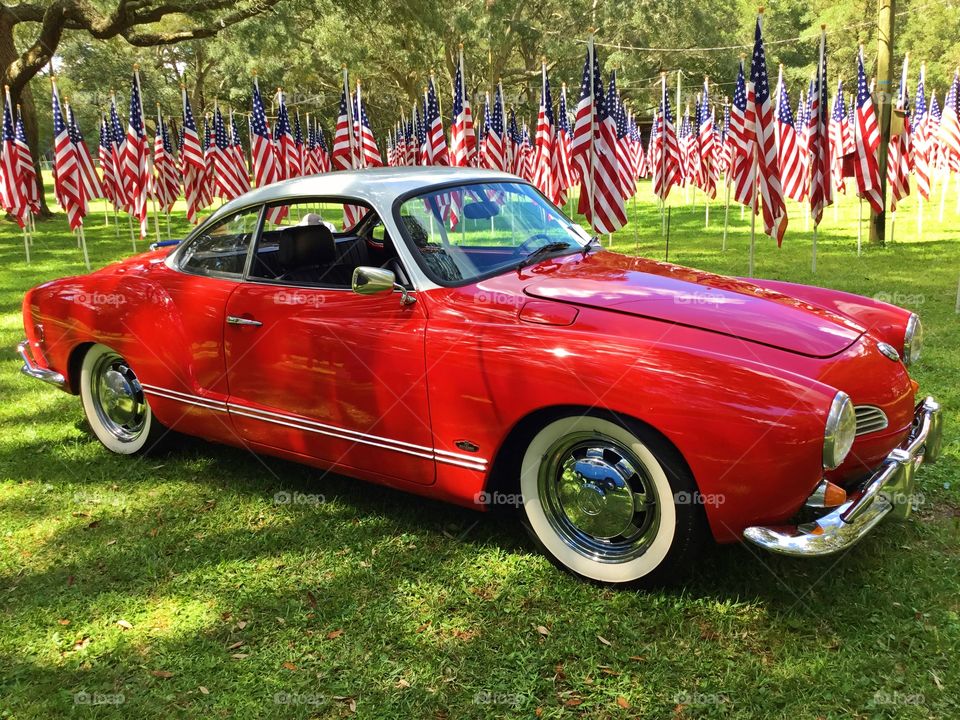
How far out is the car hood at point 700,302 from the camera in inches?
120

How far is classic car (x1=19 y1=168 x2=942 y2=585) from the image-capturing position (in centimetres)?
274

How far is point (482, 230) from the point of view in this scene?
4.12 metres

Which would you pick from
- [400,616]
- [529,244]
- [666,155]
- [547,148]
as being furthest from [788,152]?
[400,616]

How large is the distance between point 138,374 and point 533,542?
8.90 feet

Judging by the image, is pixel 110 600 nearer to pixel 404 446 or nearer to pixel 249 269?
pixel 404 446

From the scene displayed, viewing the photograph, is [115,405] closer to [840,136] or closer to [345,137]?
[345,137]

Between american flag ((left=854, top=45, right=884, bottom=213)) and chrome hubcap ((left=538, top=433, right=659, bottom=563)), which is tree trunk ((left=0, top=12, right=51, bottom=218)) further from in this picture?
chrome hubcap ((left=538, top=433, right=659, bottom=563))

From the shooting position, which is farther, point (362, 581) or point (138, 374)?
point (138, 374)

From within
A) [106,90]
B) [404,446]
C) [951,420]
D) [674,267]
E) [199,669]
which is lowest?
[199,669]

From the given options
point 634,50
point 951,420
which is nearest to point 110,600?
point 951,420

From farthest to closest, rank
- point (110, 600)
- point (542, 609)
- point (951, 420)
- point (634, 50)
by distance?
point (634, 50) → point (951, 420) → point (110, 600) → point (542, 609)

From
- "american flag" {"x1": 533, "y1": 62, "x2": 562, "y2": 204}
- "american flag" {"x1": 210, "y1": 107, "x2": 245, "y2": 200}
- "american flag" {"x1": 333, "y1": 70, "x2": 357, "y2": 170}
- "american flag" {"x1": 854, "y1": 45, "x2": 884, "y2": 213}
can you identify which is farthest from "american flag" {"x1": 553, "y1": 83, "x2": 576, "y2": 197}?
"american flag" {"x1": 210, "y1": 107, "x2": 245, "y2": 200}

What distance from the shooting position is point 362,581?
3.42 m

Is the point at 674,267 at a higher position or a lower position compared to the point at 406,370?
higher
